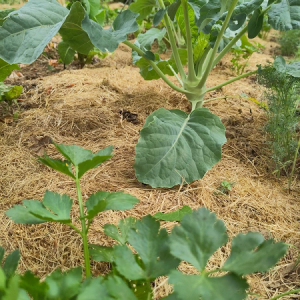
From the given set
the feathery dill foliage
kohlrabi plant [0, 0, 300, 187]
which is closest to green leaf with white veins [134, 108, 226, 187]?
kohlrabi plant [0, 0, 300, 187]

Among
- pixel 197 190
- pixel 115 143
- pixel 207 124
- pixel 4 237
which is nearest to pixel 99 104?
pixel 115 143

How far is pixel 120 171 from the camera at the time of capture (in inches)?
56.5

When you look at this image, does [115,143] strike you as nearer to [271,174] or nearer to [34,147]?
[34,147]

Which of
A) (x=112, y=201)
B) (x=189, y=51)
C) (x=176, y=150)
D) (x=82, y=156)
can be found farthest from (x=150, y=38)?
(x=112, y=201)

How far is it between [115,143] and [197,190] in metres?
0.60

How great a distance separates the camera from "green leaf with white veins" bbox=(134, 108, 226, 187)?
131cm

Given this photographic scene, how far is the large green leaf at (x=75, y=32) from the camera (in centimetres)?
150

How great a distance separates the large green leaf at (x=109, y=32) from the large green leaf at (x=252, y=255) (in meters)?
0.99

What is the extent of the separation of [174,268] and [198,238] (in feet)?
0.29

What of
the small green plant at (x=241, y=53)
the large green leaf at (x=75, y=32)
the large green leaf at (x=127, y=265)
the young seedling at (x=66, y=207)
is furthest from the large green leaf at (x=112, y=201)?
the small green plant at (x=241, y=53)

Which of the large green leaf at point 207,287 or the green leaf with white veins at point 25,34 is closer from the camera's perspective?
the large green leaf at point 207,287

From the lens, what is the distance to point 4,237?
40.1 inches

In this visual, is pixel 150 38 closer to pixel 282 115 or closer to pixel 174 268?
pixel 282 115

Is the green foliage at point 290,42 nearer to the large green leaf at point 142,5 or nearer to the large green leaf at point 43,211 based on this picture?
the large green leaf at point 142,5
